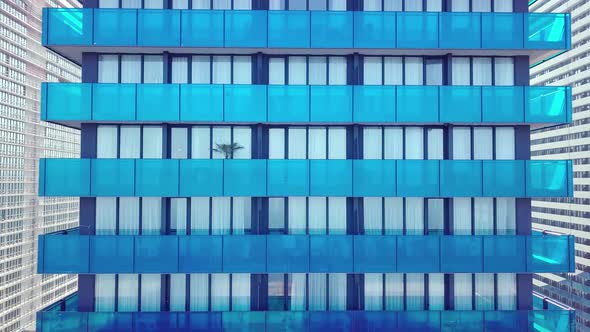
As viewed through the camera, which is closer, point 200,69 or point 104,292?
point 104,292

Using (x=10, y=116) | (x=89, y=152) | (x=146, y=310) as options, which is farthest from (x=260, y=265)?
(x=10, y=116)

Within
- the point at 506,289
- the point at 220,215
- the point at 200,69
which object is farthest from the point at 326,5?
the point at 506,289

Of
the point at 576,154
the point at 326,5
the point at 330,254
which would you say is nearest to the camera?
the point at 330,254

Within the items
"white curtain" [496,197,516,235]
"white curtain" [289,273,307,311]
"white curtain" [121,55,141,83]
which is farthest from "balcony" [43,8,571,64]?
"white curtain" [289,273,307,311]

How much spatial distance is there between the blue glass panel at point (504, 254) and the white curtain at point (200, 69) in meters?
12.9

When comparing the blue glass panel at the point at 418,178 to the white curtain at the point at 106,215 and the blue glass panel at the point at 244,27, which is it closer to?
the blue glass panel at the point at 244,27

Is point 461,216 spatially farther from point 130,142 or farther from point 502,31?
point 130,142

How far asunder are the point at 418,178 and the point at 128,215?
11.6 meters

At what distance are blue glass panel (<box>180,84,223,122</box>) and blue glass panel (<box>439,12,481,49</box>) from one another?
8960mm

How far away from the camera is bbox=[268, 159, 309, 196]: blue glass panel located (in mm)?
16328

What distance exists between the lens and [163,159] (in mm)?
16344

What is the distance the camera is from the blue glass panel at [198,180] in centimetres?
1627

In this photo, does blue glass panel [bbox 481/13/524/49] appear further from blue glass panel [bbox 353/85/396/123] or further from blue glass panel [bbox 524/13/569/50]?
blue glass panel [bbox 353/85/396/123]

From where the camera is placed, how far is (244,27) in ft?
54.4
